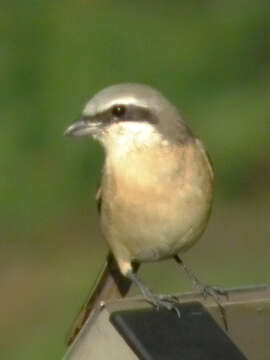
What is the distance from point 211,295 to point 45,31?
26.3 feet

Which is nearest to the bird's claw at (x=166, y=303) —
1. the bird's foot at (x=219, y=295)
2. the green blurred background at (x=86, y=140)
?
the bird's foot at (x=219, y=295)

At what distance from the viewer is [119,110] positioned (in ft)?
22.9

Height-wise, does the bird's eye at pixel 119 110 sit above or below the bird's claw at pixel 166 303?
above

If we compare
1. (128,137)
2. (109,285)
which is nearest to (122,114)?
(128,137)

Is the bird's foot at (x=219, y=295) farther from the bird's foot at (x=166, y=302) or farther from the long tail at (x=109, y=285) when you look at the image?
the long tail at (x=109, y=285)

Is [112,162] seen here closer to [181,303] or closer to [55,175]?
[181,303]

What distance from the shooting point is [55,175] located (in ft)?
39.9

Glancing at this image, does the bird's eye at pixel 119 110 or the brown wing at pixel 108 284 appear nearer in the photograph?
the bird's eye at pixel 119 110

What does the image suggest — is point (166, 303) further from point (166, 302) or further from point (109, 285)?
point (109, 285)

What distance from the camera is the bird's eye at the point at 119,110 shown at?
274 inches

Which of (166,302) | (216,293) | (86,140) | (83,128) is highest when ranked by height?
(83,128)

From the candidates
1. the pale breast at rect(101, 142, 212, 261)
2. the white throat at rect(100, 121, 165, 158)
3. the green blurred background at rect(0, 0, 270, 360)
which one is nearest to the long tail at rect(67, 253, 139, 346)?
the pale breast at rect(101, 142, 212, 261)

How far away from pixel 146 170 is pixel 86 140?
4969 millimetres

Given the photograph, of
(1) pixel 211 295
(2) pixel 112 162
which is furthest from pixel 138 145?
(1) pixel 211 295
